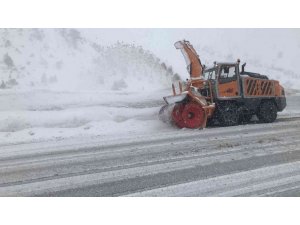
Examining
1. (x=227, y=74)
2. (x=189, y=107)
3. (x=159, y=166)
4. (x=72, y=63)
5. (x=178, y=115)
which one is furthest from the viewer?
(x=72, y=63)

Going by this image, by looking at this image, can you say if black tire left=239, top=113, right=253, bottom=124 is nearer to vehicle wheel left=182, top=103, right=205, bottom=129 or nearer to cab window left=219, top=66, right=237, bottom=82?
cab window left=219, top=66, right=237, bottom=82

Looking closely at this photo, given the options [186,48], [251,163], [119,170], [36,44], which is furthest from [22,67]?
[251,163]

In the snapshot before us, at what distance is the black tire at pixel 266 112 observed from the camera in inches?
488

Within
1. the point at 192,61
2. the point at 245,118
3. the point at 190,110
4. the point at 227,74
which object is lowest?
the point at 245,118

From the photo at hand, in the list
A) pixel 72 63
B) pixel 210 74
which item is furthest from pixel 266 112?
pixel 72 63

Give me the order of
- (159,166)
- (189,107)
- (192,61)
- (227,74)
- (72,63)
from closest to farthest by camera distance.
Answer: (159,166)
(189,107)
(227,74)
(72,63)
(192,61)

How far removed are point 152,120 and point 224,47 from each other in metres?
3.01

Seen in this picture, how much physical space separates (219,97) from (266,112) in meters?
1.89

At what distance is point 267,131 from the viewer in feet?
32.2

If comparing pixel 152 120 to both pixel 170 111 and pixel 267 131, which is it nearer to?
pixel 170 111

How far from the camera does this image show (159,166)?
6.30 m

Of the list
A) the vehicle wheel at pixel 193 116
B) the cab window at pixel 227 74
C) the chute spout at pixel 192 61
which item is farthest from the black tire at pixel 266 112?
the vehicle wheel at pixel 193 116

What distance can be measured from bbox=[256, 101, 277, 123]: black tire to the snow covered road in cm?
305

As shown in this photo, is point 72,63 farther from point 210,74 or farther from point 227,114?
point 227,114
